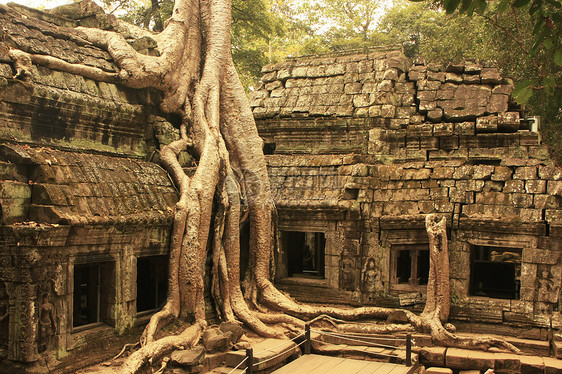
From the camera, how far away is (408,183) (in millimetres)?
9461

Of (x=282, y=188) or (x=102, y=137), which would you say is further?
(x=282, y=188)

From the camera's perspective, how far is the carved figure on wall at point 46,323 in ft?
20.2

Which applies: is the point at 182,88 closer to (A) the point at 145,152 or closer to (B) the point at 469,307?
(A) the point at 145,152

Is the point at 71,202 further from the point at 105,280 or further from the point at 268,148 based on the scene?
the point at 268,148

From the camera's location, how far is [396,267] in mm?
9430

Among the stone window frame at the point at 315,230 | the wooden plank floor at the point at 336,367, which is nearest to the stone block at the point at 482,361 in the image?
the wooden plank floor at the point at 336,367

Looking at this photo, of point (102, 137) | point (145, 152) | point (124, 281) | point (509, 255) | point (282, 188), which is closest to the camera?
point (124, 281)

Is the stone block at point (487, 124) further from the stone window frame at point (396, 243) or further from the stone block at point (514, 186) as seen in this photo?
the stone window frame at point (396, 243)

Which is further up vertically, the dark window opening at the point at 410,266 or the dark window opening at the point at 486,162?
the dark window opening at the point at 486,162

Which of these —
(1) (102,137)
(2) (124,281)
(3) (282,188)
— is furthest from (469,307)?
(1) (102,137)

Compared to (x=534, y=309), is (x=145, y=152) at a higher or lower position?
higher

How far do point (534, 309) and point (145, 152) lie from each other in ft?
19.9

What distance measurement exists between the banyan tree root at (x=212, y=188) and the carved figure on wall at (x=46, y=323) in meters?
0.95

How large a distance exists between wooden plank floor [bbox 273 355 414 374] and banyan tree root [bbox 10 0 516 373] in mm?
883
